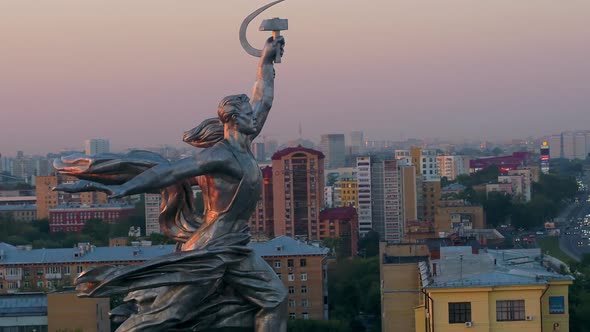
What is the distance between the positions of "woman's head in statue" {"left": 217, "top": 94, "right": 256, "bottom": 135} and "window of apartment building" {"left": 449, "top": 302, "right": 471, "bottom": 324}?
13.7m

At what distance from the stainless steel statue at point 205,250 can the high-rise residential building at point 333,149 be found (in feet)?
492

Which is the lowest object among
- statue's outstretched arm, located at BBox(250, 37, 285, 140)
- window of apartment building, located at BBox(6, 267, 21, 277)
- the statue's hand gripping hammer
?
window of apartment building, located at BBox(6, 267, 21, 277)

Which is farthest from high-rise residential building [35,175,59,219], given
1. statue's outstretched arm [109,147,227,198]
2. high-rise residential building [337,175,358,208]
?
statue's outstretched arm [109,147,227,198]

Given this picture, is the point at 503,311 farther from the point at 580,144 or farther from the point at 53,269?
the point at 580,144

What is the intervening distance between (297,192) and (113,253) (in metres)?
29.6

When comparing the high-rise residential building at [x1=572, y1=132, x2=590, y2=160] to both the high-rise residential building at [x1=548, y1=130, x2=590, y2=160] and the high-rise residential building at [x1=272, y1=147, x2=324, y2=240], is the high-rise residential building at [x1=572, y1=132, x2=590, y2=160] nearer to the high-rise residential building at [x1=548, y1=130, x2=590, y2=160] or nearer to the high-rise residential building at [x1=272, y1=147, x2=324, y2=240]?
the high-rise residential building at [x1=548, y1=130, x2=590, y2=160]

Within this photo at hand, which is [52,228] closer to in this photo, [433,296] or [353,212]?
[353,212]

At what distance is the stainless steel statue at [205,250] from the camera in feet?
31.9

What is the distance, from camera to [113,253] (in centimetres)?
4272

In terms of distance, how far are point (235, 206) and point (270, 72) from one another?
2.90 ft

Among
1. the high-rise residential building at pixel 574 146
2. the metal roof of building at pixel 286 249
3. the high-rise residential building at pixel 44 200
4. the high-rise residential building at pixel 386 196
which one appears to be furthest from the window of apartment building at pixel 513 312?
the high-rise residential building at pixel 574 146

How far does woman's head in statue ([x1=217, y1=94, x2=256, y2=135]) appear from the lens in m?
9.87

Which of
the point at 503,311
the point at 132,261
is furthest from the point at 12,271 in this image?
the point at 503,311

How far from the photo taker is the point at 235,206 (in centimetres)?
988
